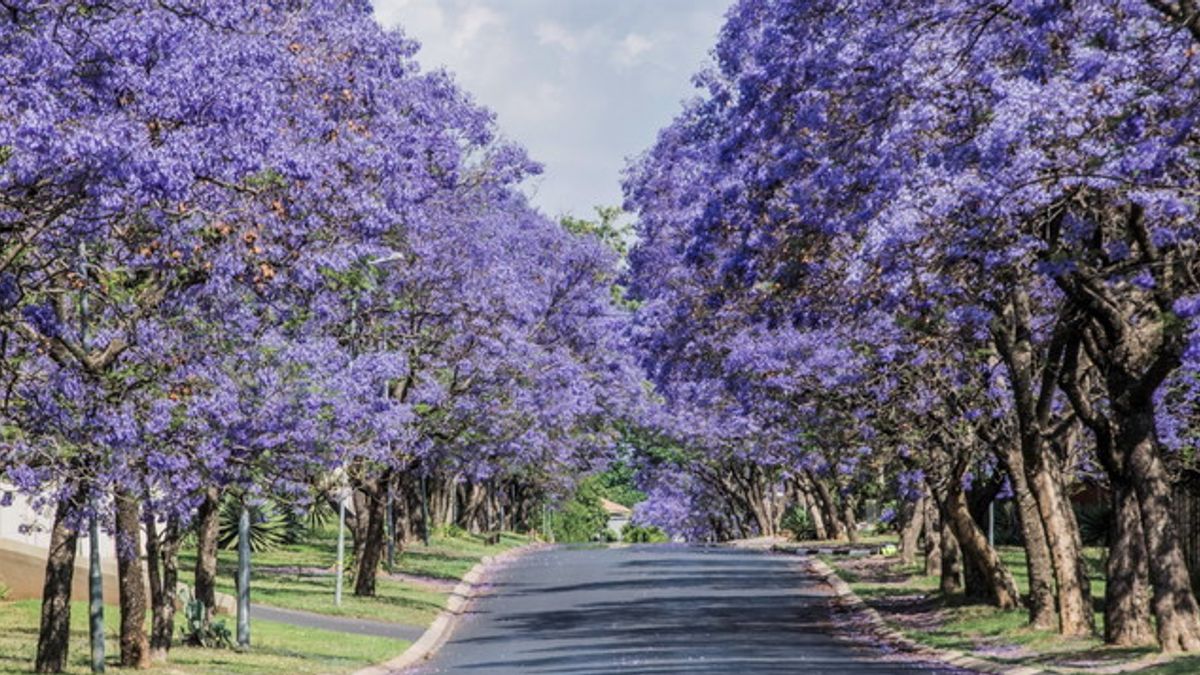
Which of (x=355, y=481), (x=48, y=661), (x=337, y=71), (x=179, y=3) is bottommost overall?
(x=48, y=661)

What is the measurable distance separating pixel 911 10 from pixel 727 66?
8.25 m

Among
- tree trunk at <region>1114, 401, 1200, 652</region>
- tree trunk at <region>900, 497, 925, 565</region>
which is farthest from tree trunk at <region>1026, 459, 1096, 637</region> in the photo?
tree trunk at <region>900, 497, 925, 565</region>

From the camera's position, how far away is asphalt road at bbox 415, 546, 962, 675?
25641 mm

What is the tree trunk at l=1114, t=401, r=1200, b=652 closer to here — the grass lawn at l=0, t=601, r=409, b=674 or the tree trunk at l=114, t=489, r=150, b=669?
the grass lawn at l=0, t=601, r=409, b=674

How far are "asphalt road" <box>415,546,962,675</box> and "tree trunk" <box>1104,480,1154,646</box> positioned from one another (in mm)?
2041

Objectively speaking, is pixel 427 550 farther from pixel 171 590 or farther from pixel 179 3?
pixel 179 3

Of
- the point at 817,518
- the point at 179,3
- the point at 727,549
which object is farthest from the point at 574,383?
the point at 179,3

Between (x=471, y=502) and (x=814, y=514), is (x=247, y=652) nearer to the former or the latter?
(x=814, y=514)

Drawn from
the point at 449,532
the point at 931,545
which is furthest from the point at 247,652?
the point at 449,532

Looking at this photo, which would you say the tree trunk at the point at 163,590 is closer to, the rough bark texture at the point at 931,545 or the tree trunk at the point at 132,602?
the tree trunk at the point at 132,602

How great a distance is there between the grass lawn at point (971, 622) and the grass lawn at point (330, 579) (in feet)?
28.1

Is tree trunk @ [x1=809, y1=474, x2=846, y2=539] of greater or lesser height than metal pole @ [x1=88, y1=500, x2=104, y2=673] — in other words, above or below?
above

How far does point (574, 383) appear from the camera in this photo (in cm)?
5797

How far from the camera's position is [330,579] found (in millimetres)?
45438
